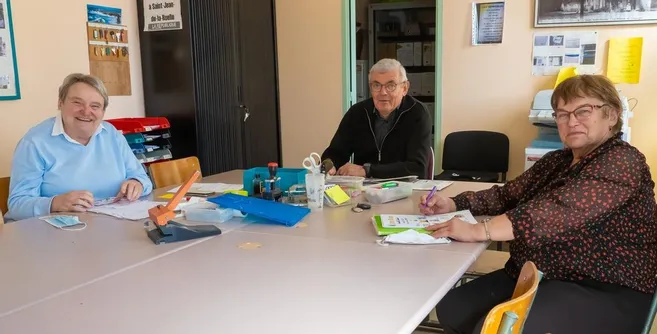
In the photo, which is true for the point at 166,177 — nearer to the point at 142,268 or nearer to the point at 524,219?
the point at 142,268

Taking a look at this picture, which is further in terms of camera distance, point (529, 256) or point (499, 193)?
point (499, 193)

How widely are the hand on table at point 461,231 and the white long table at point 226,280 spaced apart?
0.05m

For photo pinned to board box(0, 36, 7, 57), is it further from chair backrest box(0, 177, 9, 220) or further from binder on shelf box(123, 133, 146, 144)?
chair backrest box(0, 177, 9, 220)

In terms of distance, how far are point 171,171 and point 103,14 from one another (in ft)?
4.60

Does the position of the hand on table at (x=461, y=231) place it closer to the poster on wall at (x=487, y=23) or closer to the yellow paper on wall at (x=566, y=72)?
the yellow paper on wall at (x=566, y=72)

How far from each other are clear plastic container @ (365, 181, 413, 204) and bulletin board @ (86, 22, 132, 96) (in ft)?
7.08

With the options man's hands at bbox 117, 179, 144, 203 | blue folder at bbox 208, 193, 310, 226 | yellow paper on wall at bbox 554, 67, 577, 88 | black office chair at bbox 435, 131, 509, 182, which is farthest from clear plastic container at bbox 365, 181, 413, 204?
yellow paper on wall at bbox 554, 67, 577, 88

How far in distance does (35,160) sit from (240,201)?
89cm

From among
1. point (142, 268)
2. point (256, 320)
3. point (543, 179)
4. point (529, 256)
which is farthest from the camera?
point (543, 179)

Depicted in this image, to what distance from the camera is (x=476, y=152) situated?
3.94 meters

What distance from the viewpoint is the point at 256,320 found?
1054 mm

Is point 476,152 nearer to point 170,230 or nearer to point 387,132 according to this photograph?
point 387,132

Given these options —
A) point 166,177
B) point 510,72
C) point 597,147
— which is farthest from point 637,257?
point 510,72

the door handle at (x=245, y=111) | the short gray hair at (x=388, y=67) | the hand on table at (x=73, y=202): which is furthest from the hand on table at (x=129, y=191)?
the door handle at (x=245, y=111)
